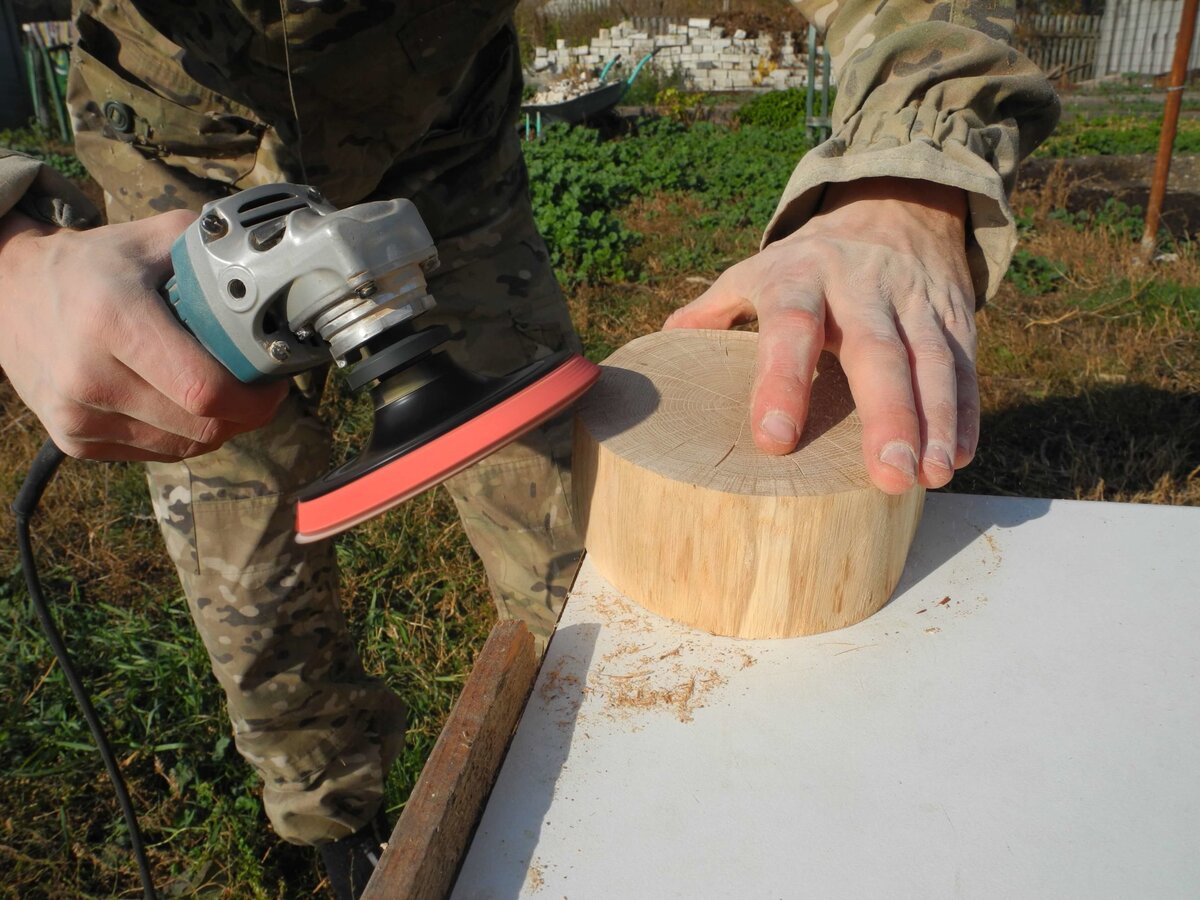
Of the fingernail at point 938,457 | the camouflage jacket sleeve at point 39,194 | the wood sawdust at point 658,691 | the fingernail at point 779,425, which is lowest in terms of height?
the wood sawdust at point 658,691

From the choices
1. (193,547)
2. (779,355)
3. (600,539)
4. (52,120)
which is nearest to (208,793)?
(193,547)

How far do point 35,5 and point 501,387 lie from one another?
7.94 feet

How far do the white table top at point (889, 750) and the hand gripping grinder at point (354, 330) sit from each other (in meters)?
0.38

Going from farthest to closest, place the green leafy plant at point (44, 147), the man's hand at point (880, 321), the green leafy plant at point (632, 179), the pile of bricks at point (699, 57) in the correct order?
the pile of bricks at point (699, 57) → the green leafy plant at point (44, 147) → the green leafy plant at point (632, 179) → the man's hand at point (880, 321)

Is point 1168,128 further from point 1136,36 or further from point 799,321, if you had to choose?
point 1136,36

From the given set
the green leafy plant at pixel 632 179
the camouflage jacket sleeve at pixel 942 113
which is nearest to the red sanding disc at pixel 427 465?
the camouflage jacket sleeve at pixel 942 113

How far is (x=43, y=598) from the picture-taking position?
1.89 m

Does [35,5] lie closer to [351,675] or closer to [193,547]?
[193,547]

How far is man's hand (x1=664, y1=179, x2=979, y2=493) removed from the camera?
43.6 inches

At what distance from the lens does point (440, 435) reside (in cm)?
105

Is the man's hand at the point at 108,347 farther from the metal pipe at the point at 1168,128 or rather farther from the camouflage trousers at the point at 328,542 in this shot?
the metal pipe at the point at 1168,128

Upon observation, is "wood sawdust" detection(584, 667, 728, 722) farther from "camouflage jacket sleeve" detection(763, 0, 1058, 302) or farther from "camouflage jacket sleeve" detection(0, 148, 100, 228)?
"camouflage jacket sleeve" detection(0, 148, 100, 228)

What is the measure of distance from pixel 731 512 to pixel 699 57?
17505mm

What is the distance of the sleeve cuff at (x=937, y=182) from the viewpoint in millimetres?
1312
